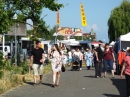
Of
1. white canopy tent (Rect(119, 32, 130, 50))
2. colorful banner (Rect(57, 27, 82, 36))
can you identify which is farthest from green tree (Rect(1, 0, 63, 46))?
colorful banner (Rect(57, 27, 82, 36))

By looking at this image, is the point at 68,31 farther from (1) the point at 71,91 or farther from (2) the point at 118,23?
(1) the point at 71,91

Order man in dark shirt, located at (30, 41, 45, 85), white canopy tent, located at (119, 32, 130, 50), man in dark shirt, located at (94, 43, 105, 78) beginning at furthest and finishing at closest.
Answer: white canopy tent, located at (119, 32, 130, 50), man in dark shirt, located at (94, 43, 105, 78), man in dark shirt, located at (30, 41, 45, 85)

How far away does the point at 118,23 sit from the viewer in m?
51.2

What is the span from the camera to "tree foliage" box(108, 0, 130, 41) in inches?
2012

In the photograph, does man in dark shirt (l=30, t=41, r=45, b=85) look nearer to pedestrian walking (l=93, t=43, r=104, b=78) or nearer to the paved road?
the paved road

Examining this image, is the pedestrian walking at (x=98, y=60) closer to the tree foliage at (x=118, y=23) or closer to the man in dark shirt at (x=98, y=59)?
the man in dark shirt at (x=98, y=59)

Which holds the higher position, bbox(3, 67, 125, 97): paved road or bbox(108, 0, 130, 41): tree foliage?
bbox(108, 0, 130, 41): tree foliage

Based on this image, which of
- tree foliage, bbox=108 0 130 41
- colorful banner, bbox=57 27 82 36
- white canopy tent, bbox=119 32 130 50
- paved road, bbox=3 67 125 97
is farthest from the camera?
colorful banner, bbox=57 27 82 36

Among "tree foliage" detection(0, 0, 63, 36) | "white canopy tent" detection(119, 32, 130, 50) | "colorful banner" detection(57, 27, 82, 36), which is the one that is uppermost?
"colorful banner" detection(57, 27, 82, 36)

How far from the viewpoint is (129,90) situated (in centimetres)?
1108

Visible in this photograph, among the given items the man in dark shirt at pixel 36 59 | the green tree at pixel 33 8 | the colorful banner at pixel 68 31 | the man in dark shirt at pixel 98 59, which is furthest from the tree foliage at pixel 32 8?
the colorful banner at pixel 68 31

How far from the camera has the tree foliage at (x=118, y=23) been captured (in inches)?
2012

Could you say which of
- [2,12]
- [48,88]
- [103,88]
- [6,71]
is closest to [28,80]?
[6,71]

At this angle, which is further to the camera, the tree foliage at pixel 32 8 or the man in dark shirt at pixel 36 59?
the tree foliage at pixel 32 8
